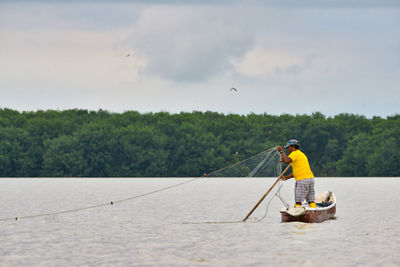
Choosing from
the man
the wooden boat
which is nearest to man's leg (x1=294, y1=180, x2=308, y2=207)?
the man

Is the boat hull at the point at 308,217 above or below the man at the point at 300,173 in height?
below

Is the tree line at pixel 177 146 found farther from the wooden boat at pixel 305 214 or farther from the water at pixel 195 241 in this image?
the wooden boat at pixel 305 214

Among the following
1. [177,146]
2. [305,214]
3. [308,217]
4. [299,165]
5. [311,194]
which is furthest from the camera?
[177,146]

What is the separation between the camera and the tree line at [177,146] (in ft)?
379

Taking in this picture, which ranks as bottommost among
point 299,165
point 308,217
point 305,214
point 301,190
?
point 308,217

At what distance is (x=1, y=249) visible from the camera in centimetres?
1809

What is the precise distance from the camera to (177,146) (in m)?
121

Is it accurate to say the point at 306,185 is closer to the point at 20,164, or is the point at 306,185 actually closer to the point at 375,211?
the point at 375,211

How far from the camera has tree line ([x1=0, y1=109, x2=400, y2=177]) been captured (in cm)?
11550

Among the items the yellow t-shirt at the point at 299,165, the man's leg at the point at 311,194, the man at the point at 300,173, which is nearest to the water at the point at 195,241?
the man's leg at the point at 311,194

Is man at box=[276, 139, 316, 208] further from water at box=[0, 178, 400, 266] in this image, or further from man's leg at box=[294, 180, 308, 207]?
water at box=[0, 178, 400, 266]

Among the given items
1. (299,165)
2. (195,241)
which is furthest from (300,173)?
(195,241)

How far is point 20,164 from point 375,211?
298 ft

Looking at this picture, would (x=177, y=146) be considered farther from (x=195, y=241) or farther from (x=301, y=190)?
(x=195, y=241)
